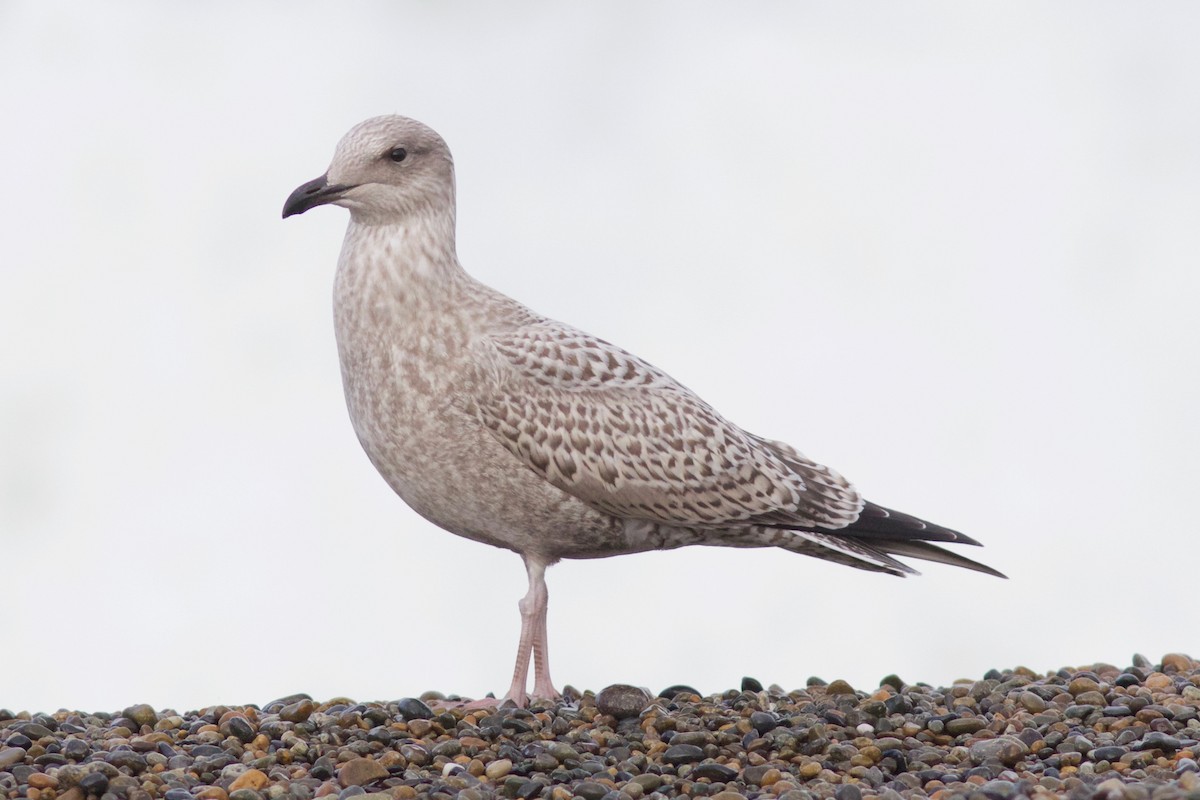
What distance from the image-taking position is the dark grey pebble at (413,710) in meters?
9.48

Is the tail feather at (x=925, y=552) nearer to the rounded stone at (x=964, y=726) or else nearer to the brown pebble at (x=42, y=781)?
the rounded stone at (x=964, y=726)

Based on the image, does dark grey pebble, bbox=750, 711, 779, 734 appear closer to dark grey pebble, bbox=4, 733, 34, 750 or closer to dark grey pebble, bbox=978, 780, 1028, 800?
dark grey pebble, bbox=978, 780, 1028, 800

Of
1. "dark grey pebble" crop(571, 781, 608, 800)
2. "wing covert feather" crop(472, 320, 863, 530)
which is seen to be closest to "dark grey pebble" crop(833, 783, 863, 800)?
"dark grey pebble" crop(571, 781, 608, 800)

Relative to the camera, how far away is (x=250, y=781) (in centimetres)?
833

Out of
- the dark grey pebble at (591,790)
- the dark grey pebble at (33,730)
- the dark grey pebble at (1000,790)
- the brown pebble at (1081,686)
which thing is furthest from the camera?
the brown pebble at (1081,686)

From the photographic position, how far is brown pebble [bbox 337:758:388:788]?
330 inches

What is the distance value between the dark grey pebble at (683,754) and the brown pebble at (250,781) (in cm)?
205

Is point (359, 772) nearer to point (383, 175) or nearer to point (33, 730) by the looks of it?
point (33, 730)

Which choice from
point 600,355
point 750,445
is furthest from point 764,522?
point 600,355

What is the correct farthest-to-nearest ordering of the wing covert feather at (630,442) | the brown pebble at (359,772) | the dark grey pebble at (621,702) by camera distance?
the wing covert feather at (630,442), the dark grey pebble at (621,702), the brown pebble at (359,772)

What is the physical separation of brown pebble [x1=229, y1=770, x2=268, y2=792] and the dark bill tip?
3.29m

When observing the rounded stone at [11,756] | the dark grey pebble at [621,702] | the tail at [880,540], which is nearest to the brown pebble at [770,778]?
the dark grey pebble at [621,702]

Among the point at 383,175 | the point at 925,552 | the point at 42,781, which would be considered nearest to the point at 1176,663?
the point at 925,552

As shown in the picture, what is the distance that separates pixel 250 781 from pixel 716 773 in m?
2.30
